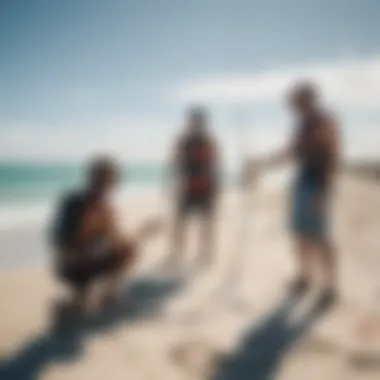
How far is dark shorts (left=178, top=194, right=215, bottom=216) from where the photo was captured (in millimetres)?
3463

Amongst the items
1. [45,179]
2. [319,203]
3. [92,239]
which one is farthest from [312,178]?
[45,179]

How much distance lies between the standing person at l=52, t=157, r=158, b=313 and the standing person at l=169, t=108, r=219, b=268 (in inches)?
25.4

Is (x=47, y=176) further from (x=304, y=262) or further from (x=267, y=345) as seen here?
(x=267, y=345)

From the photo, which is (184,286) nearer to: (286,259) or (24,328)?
(286,259)

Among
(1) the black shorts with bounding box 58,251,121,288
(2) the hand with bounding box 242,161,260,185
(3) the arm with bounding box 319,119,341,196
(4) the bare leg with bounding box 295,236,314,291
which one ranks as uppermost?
(3) the arm with bounding box 319,119,341,196

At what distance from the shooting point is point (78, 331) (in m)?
2.57

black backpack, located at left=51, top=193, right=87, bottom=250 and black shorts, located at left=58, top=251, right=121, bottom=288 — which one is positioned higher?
black backpack, located at left=51, top=193, right=87, bottom=250

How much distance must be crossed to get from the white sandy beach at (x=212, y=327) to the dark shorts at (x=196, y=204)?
0.39 meters

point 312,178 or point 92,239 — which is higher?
point 312,178

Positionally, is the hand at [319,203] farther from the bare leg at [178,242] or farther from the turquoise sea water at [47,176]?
the turquoise sea water at [47,176]

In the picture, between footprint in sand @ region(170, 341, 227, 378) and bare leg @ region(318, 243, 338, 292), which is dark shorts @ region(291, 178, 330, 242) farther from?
footprint in sand @ region(170, 341, 227, 378)

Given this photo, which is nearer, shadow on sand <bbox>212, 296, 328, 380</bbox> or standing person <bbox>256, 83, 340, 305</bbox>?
shadow on sand <bbox>212, 296, 328, 380</bbox>

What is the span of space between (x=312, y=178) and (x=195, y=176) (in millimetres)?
958

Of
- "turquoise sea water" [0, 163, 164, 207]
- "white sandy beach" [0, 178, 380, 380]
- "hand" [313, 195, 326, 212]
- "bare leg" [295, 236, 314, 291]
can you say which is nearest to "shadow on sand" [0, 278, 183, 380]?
"white sandy beach" [0, 178, 380, 380]
